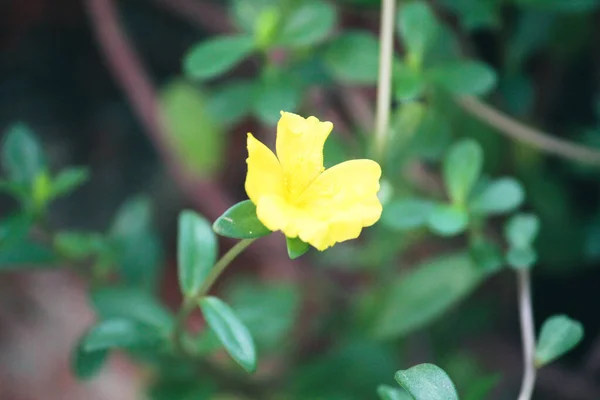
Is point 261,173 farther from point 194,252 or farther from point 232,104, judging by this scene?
point 232,104

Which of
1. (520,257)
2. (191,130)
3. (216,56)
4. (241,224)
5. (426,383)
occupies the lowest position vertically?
(426,383)

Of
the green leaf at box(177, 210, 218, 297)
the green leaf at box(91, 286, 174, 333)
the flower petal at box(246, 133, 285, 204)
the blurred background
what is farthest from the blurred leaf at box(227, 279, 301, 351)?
the flower petal at box(246, 133, 285, 204)

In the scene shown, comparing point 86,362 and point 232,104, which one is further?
point 232,104

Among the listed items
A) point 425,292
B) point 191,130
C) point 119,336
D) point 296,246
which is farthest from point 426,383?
point 191,130

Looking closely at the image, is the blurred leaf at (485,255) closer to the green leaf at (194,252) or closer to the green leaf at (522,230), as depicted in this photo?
the green leaf at (522,230)

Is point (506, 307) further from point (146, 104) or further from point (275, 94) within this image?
point (146, 104)

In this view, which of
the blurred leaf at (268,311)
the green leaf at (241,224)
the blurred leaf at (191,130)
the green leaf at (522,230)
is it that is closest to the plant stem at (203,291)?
the green leaf at (241,224)
